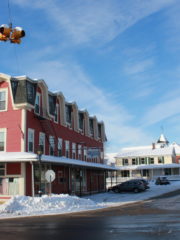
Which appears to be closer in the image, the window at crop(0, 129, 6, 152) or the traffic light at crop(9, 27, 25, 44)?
the traffic light at crop(9, 27, 25, 44)

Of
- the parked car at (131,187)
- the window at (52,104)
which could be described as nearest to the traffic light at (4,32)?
the window at (52,104)

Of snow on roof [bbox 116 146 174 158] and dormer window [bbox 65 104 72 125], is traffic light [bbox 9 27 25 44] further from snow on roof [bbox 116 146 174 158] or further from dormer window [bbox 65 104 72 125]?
snow on roof [bbox 116 146 174 158]

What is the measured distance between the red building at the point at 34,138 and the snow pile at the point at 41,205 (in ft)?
8.48

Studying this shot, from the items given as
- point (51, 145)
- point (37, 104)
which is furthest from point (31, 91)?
point (51, 145)

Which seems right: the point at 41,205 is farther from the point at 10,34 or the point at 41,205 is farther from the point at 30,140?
the point at 10,34

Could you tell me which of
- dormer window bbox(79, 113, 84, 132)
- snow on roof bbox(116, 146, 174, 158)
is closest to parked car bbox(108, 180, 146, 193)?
dormer window bbox(79, 113, 84, 132)

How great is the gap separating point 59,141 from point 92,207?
10.9 metres

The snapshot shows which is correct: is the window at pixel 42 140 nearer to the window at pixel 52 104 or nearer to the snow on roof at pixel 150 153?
the window at pixel 52 104

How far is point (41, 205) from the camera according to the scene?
20.5 m

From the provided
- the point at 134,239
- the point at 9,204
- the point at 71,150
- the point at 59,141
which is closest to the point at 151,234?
the point at 134,239

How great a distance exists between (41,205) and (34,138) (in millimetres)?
8002

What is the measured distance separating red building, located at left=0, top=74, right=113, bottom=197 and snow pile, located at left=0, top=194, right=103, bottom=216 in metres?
2.58

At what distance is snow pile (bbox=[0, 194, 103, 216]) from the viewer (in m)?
19.3

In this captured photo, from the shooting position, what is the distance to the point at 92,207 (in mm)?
21953
